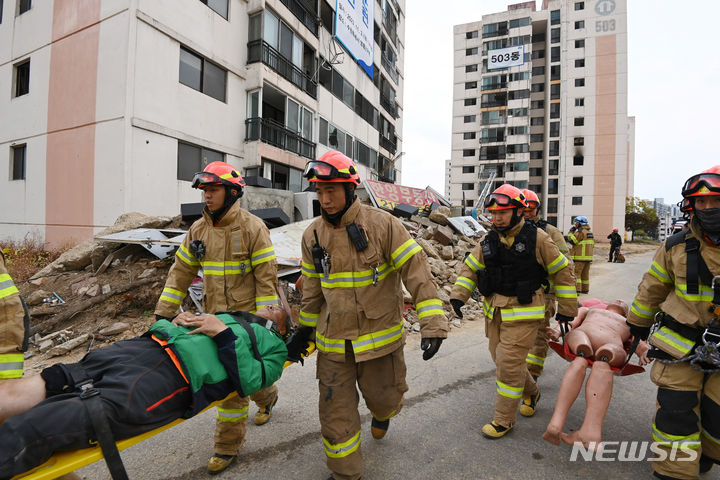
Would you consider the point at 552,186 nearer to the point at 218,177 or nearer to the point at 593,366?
the point at 593,366

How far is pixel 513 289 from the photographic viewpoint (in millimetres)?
3215

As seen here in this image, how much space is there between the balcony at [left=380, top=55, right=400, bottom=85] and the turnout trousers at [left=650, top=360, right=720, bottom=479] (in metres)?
26.5

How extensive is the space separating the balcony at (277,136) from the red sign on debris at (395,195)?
4.19 m

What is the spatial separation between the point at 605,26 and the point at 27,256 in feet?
188

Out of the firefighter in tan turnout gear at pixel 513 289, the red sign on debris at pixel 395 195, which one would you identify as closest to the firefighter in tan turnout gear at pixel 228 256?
the firefighter in tan turnout gear at pixel 513 289

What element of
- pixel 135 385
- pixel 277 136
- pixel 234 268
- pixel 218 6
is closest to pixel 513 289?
pixel 234 268

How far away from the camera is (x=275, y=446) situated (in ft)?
9.29

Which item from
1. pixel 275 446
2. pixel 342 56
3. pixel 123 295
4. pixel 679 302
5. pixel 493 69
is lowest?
pixel 275 446

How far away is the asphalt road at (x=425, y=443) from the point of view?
2514 millimetres

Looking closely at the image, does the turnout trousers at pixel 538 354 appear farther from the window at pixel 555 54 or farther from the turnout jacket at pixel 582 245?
the window at pixel 555 54

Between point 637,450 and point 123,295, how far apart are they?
7015mm

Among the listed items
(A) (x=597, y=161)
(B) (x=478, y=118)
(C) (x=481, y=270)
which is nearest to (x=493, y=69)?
(B) (x=478, y=118)

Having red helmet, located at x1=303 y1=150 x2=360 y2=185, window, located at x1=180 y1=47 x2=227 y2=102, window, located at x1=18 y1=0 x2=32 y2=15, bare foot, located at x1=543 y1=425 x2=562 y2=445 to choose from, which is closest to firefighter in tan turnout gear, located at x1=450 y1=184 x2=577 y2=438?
bare foot, located at x1=543 y1=425 x2=562 y2=445

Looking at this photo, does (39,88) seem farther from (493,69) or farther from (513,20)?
(513,20)
